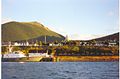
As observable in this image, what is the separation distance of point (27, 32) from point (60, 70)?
Answer: 382mm

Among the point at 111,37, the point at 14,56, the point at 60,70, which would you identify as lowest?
the point at 60,70

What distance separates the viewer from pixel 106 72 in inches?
131

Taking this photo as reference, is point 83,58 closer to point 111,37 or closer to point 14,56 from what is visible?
point 111,37

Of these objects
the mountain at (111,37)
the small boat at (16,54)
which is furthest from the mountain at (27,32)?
the mountain at (111,37)

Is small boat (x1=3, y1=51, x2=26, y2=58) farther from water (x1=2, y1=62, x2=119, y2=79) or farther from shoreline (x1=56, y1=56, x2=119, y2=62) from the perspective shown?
shoreline (x1=56, y1=56, x2=119, y2=62)

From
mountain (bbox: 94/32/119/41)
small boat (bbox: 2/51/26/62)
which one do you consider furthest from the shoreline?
small boat (bbox: 2/51/26/62)

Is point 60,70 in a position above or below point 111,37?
below

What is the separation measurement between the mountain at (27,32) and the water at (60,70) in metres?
0.19

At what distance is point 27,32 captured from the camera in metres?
3.38

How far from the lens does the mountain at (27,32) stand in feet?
10.9

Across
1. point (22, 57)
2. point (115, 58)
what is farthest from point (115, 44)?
point (22, 57)

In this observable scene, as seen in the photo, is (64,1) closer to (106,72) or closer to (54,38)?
(54,38)

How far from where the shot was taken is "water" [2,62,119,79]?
3.32 meters

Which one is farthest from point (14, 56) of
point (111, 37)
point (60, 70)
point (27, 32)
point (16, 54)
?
point (111, 37)
